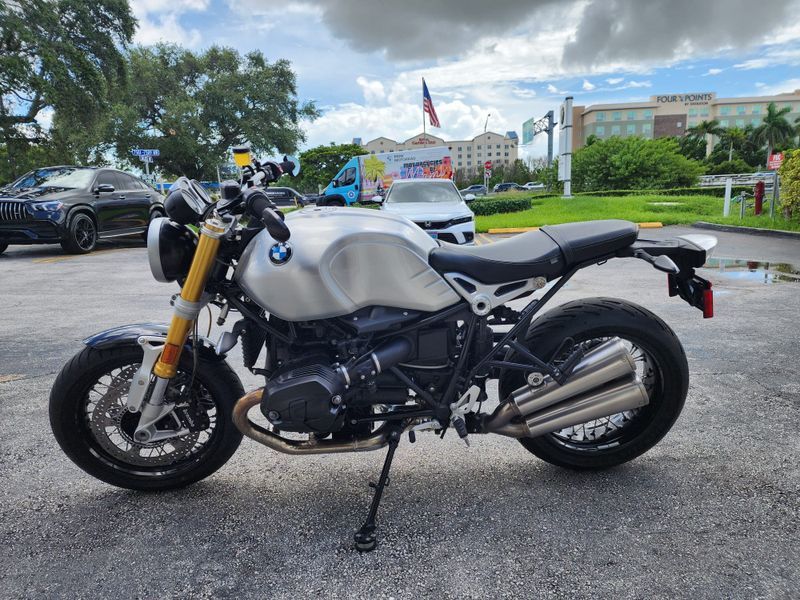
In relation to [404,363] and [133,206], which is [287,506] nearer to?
[404,363]

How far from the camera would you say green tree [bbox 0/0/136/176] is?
18.7 m

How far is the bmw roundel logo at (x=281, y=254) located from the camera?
2.05m

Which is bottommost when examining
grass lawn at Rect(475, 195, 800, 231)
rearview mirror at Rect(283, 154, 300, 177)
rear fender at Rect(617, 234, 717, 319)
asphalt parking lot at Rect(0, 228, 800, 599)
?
asphalt parking lot at Rect(0, 228, 800, 599)

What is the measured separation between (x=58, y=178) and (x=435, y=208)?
768cm

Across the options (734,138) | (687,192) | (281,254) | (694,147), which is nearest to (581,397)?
(281,254)

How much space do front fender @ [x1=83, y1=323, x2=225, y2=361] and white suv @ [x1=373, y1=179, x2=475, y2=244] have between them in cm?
664

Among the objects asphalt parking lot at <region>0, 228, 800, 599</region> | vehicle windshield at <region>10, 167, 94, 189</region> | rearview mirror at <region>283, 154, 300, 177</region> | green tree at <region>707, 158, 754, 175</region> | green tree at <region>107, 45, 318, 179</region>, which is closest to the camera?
asphalt parking lot at <region>0, 228, 800, 599</region>

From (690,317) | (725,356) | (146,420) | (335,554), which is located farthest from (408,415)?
(690,317)

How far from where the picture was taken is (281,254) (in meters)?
2.05

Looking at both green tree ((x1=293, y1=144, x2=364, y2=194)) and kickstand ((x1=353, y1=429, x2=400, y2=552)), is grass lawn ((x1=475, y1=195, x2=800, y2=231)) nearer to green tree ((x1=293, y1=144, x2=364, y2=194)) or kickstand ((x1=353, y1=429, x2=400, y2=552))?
kickstand ((x1=353, y1=429, x2=400, y2=552))

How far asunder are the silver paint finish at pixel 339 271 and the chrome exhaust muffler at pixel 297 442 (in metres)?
0.46

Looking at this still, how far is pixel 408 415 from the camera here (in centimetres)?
233

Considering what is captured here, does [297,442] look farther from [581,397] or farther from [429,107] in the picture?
[429,107]

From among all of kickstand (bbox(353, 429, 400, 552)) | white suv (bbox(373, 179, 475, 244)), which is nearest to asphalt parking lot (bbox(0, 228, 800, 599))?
kickstand (bbox(353, 429, 400, 552))
